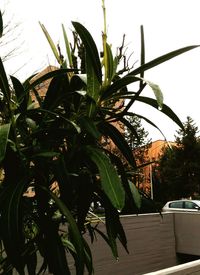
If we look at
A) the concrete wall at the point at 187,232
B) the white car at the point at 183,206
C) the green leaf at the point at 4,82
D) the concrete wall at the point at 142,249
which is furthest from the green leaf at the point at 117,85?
the white car at the point at 183,206

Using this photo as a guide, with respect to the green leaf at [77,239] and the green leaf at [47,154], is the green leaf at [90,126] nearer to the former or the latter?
the green leaf at [47,154]

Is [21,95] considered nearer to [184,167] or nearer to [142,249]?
[142,249]

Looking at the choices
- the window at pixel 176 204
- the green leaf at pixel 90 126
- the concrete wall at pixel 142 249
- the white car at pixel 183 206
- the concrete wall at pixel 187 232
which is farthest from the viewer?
the window at pixel 176 204

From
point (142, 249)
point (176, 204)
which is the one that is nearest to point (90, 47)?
point (142, 249)

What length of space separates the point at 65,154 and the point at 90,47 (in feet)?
1.26

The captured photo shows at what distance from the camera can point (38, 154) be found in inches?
47.4

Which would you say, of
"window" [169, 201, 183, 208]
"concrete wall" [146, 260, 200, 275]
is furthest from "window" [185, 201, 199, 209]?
"concrete wall" [146, 260, 200, 275]

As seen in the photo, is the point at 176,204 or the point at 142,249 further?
the point at 176,204

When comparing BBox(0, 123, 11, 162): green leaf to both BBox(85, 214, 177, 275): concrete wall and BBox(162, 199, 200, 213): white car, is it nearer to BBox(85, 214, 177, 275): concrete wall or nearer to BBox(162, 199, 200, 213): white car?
BBox(85, 214, 177, 275): concrete wall

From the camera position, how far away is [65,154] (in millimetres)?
1335

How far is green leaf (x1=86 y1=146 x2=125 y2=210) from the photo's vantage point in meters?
1.04

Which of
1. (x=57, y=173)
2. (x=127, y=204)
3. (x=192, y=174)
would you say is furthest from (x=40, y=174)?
(x=192, y=174)

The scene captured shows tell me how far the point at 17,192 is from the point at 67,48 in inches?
25.0

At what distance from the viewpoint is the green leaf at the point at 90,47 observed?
3.89 feet
